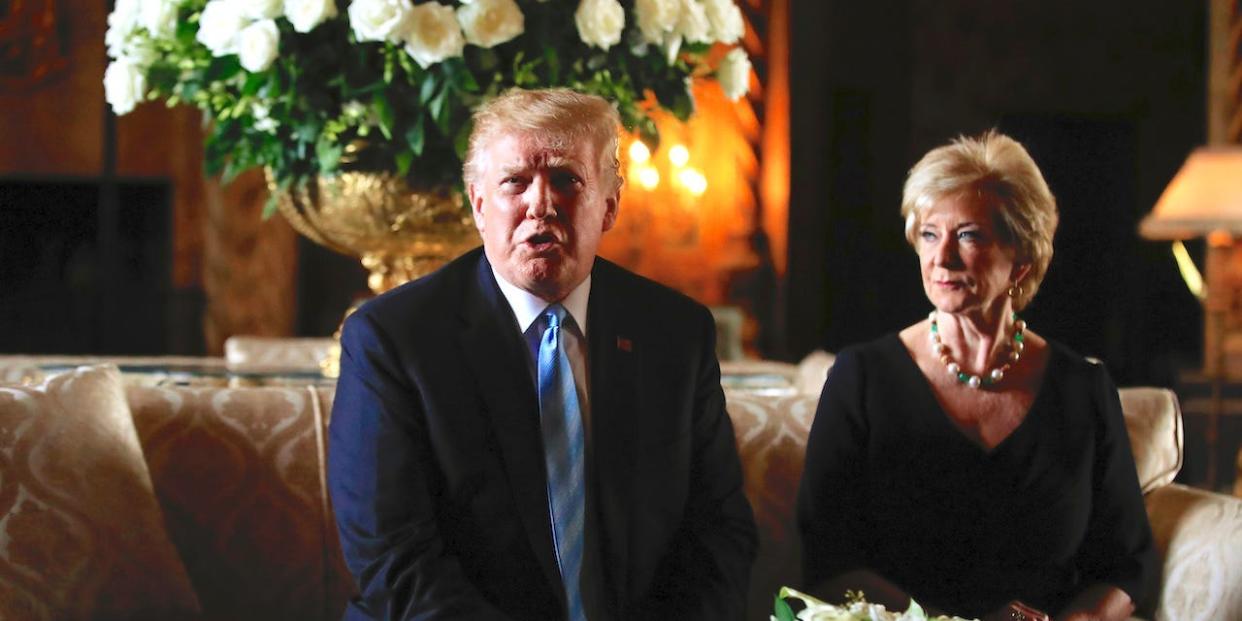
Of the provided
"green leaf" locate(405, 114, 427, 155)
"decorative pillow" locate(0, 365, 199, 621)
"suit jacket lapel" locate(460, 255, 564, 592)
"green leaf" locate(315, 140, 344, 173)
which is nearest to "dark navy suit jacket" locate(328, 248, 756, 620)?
"suit jacket lapel" locate(460, 255, 564, 592)

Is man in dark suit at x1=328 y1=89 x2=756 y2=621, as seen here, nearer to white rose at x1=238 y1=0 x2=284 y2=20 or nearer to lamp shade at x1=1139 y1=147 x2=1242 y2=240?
white rose at x1=238 y1=0 x2=284 y2=20

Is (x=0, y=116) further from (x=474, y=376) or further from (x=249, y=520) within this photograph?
(x=474, y=376)

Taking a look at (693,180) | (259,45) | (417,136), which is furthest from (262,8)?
(693,180)

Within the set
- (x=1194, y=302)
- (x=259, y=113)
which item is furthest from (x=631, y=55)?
(x=1194, y=302)

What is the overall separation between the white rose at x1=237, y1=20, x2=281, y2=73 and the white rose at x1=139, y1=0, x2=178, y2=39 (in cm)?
24

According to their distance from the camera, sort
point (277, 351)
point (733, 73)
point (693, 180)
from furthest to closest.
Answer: point (693, 180), point (277, 351), point (733, 73)

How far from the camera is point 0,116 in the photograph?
7.73 meters

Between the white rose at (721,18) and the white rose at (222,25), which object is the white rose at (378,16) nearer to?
the white rose at (222,25)

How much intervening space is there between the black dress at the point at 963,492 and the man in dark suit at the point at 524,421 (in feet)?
0.80

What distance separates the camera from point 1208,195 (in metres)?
4.66

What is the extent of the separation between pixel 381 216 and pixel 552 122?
925 mm

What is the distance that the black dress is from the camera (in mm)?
1791

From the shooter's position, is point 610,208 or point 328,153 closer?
point 610,208

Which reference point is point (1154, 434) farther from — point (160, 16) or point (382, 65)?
point (160, 16)
